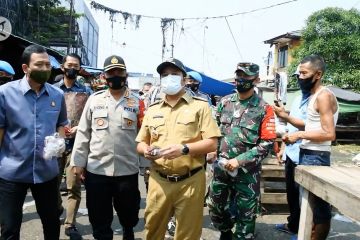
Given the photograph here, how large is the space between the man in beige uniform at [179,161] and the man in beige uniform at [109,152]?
41 centimetres

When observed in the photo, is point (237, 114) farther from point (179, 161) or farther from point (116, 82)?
point (116, 82)

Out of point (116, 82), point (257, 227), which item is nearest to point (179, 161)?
point (116, 82)

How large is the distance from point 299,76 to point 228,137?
0.97 meters

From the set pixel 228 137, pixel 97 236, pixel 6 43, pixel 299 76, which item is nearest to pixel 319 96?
pixel 299 76

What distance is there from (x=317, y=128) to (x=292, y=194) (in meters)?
1.21

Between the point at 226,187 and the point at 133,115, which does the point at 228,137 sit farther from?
the point at 133,115

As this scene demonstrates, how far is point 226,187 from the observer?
148 inches

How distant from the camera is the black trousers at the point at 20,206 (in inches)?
116

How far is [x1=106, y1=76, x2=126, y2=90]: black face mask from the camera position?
3563 mm

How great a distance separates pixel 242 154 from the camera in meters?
3.57

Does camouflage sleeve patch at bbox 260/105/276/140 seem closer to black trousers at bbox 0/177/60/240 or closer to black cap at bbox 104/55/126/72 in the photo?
black cap at bbox 104/55/126/72

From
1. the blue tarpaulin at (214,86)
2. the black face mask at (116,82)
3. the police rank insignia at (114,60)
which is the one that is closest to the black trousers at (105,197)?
the black face mask at (116,82)

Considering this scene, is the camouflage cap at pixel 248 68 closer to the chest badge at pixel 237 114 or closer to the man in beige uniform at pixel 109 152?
the chest badge at pixel 237 114

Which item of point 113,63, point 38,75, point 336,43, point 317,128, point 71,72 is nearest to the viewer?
point 38,75
